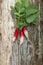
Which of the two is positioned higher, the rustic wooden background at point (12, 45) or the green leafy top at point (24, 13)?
the green leafy top at point (24, 13)

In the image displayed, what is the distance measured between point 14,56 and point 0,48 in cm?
13

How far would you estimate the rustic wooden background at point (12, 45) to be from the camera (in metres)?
1.48

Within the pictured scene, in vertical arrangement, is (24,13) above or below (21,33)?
above

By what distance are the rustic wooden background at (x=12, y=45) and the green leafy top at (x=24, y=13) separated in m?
0.05

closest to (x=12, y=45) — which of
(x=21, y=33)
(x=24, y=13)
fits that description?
(x=21, y=33)

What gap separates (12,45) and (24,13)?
272 mm

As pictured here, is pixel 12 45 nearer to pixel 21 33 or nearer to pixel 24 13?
pixel 21 33

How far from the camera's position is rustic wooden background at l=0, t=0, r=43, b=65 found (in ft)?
4.87

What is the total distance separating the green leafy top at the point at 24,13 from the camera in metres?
1.46

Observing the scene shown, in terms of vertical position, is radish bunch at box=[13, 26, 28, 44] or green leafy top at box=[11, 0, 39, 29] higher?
green leafy top at box=[11, 0, 39, 29]

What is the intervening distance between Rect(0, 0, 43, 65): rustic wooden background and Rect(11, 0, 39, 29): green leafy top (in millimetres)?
52

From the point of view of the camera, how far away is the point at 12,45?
149cm

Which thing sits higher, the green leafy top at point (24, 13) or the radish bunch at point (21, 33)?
the green leafy top at point (24, 13)

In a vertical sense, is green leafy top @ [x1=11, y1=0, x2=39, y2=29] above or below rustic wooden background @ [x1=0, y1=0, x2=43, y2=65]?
above
